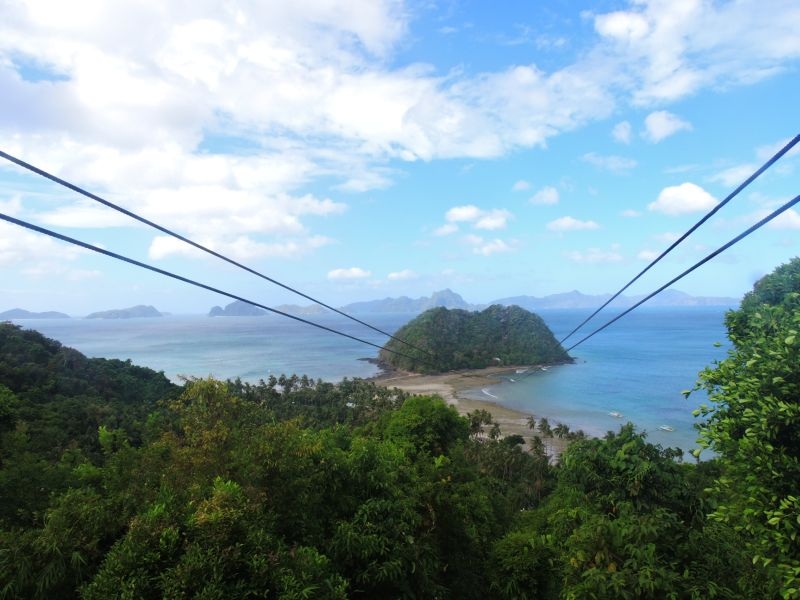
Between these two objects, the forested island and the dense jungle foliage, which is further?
the dense jungle foliage

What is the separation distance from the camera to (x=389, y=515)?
22.5 feet

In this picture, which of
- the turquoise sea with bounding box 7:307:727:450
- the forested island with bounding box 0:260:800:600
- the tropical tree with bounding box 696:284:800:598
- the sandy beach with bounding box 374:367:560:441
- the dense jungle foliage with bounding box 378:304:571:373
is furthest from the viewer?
the dense jungle foliage with bounding box 378:304:571:373

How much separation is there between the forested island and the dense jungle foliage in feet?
207

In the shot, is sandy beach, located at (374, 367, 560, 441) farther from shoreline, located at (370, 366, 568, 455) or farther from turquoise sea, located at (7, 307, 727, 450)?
turquoise sea, located at (7, 307, 727, 450)

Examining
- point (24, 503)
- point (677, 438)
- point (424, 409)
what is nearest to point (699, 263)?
point (24, 503)

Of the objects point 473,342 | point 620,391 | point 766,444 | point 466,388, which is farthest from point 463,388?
point 766,444

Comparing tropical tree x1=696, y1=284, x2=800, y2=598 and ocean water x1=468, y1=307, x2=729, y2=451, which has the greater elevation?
tropical tree x1=696, y1=284, x2=800, y2=598

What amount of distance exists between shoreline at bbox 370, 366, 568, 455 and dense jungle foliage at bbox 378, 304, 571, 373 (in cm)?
240

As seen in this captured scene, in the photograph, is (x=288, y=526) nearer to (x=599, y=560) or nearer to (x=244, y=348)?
(x=599, y=560)

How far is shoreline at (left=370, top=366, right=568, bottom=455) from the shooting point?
137 feet

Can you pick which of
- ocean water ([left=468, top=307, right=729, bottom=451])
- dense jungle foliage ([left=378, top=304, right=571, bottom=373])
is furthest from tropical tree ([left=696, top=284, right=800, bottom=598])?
dense jungle foliage ([left=378, top=304, right=571, bottom=373])

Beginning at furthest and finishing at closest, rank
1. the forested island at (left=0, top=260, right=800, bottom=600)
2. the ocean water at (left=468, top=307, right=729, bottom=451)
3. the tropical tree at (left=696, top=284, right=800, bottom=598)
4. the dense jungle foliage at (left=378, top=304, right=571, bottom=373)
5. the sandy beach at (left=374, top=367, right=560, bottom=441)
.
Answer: the dense jungle foliage at (left=378, top=304, right=571, bottom=373), the sandy beach at (left=374, top=367, right=560, bottom=441), the ocean water at (left=468, top=307, right=729, bottom=451), the forested island at (left=0, top=260, right=800, bottom=600), the tropical tree at (left=696, top=284, right=800, bottom=598)

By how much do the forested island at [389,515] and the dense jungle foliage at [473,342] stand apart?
63.0 metres

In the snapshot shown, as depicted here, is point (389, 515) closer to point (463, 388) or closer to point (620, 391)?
point (463, 388)
